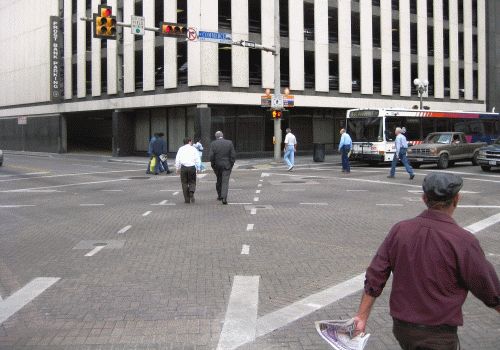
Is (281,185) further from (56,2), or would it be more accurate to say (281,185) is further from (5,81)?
(5,81)

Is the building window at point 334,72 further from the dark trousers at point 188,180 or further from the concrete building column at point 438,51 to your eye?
the dark trousers at point 188,180

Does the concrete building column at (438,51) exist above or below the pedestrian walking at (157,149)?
above

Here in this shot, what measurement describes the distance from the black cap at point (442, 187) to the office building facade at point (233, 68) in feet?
99.0

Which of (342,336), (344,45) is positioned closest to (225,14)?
(344,45)

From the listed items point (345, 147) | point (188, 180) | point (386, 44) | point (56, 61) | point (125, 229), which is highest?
point (386, 44)

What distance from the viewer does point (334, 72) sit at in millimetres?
39188

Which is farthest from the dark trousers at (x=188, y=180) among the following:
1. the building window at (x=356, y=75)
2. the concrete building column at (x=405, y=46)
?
the concrete building column at (x=405, y=46)

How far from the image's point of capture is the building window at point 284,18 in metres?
36.4

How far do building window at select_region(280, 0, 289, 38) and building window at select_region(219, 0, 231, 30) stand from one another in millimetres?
4036

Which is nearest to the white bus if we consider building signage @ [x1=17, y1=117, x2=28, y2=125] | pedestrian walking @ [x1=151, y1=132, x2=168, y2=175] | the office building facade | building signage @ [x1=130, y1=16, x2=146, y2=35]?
the office building facade

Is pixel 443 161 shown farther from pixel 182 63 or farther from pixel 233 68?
pixel 182 63

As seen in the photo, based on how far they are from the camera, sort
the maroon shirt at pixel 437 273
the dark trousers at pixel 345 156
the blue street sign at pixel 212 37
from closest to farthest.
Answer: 1. the maroon shirt at pixel 437 273
2. the blue street sign at pixel 212 37
3. the dark trousers at pixel 345 156

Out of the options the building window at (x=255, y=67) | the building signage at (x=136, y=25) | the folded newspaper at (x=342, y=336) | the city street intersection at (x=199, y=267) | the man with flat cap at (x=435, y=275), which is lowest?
the city street intersection at (x=199, y=267)

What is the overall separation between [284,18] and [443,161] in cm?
1555
